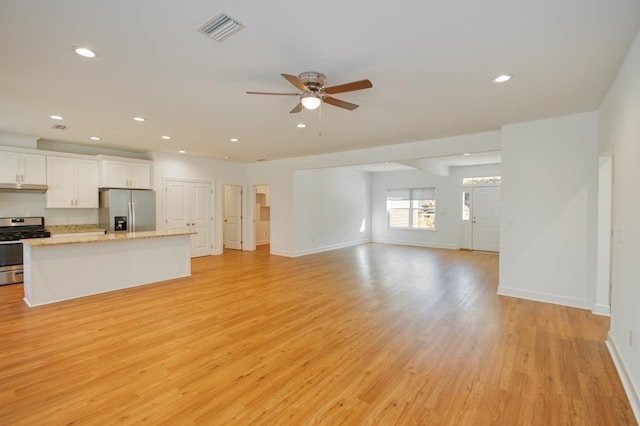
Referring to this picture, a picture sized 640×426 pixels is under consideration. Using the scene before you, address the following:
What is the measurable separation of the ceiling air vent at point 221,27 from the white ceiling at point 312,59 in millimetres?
54

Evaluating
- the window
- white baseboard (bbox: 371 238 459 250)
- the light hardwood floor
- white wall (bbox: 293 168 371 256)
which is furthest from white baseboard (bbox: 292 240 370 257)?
the light hardwood floor

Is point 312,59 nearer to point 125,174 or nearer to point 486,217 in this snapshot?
point 125,174

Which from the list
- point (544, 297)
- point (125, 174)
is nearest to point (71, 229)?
point (125, 174)

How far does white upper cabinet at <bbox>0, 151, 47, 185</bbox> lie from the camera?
5.22 metres

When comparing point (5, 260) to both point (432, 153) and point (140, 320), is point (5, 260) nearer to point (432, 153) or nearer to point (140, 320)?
point (140, 320)

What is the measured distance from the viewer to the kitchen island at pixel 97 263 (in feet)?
13.4

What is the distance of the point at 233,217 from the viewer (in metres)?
9.46

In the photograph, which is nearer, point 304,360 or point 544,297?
point 304,360

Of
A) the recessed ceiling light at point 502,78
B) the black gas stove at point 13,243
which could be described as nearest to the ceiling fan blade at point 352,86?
the recessed ceiling light at point 502,78

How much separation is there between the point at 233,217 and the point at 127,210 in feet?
11.0

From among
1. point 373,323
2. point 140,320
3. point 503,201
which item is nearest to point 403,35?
point 373,323

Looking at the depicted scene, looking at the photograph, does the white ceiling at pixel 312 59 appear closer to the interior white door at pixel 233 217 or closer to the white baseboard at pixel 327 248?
the white baseboard at pixel 327 248

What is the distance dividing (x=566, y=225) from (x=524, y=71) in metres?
2.57

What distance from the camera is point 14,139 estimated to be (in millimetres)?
5465
